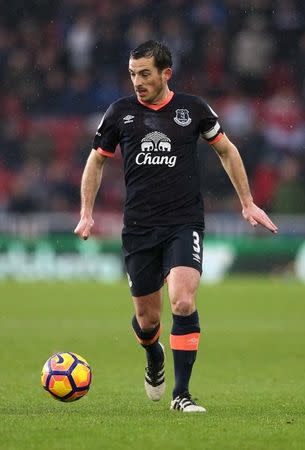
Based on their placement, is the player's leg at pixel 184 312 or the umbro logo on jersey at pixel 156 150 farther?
the umbro logo on jersey at pixel 156 150

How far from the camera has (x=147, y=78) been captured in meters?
7.46

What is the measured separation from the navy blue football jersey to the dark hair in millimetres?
239

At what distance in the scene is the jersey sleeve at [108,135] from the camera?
763 centimetres

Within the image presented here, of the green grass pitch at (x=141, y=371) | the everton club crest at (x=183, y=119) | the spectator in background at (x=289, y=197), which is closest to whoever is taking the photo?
the green grass pitch at (x=141, y=371)

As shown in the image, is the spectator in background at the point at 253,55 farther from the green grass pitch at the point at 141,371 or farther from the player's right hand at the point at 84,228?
the player's right hand at the point at 84,228

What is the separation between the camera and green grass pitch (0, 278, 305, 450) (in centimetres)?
614

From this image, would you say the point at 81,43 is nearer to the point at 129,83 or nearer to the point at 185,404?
the point at 129,83

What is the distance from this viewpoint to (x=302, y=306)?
16391 millimetres

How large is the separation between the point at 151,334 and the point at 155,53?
178 cm

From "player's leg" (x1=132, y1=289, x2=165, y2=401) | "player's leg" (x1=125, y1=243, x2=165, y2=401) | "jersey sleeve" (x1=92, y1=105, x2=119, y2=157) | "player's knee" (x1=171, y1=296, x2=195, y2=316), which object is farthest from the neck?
"player's knee" (x1=171, y1=296, x2=195, y2=316)

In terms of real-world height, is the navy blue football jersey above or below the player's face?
below

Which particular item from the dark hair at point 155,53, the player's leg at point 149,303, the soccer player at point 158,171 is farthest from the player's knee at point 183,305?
the dark hair at point 155,53

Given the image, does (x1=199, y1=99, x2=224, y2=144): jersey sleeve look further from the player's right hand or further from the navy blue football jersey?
the player's right hand

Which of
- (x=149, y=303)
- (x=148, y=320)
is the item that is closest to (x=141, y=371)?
(x=148, y=320)
